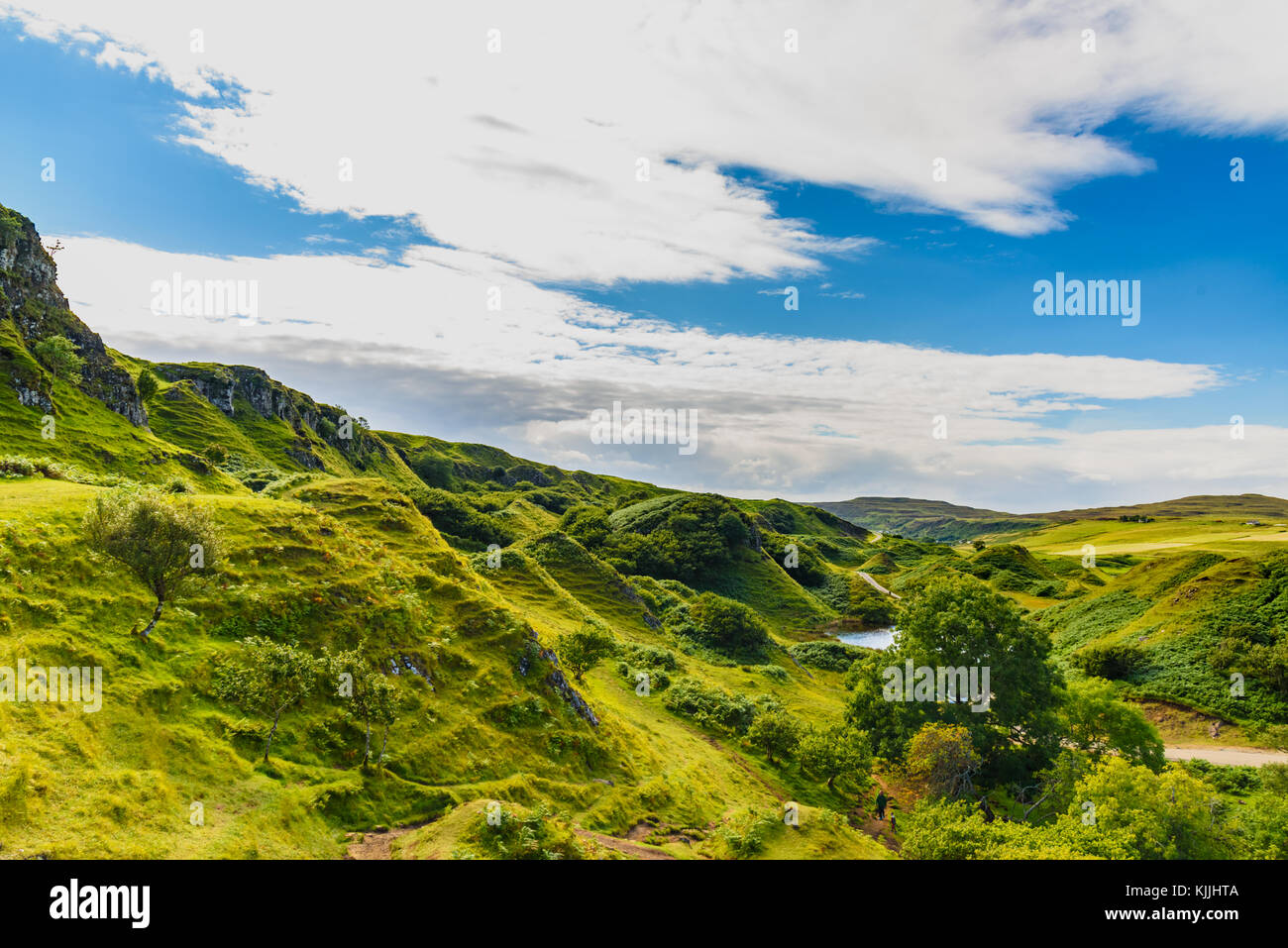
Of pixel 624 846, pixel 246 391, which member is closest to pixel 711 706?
pixel 624 846

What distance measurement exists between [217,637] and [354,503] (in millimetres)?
30512

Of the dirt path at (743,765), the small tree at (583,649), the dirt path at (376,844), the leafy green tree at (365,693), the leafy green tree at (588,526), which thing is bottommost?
the dirt path at (743,765)


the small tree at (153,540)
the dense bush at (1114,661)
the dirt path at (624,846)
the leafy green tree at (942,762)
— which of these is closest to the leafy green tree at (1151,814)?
the leafy green tree at (942,762)

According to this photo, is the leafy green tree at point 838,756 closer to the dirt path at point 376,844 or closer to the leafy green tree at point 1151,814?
the leafy green tree at point 1151,814

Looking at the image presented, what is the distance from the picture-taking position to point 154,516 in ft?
101

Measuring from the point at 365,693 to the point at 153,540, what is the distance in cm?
1369

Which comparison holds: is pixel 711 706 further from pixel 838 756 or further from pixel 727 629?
pixel 727 629

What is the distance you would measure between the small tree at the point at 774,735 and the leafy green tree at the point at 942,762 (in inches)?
445

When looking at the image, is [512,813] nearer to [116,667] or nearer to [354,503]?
[116,667]

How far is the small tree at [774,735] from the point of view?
5428 cm

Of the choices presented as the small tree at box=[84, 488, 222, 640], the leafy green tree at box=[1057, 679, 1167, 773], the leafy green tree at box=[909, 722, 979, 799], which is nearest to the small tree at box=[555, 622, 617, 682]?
the leafy green tree at box=[909, 722, 979, 799]

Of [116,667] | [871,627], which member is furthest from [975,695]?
[871,627]

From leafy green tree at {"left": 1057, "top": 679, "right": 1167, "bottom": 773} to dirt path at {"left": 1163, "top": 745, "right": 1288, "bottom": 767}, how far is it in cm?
987

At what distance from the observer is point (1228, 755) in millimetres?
58250
